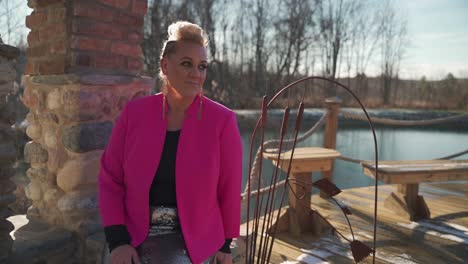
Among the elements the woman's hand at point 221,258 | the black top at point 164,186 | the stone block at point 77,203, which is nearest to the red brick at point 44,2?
the stone block at point 77,203

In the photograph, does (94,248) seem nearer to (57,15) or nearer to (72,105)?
(72,105)

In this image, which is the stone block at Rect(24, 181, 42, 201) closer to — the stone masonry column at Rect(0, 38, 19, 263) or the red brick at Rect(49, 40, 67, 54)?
the stone masonry column at Rect(0, 38, 19, 263)

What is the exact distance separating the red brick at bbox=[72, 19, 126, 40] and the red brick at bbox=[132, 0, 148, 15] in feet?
0.44

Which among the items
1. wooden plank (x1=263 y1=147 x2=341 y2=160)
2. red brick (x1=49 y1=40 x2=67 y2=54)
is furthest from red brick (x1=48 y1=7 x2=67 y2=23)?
wooden plank (x1=263 y1=147 x2=341 y2=160)

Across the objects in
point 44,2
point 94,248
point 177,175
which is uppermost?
point 44,2

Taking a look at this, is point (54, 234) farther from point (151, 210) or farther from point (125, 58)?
point (125, 58)

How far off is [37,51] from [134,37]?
0.50 meters

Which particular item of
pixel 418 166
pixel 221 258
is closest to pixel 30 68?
pixel 221 258

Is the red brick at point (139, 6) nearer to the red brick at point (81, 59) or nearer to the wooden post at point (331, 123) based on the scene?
the red brick at point (81, 59)

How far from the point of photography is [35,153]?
197 cm

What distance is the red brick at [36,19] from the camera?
1872 millimetres

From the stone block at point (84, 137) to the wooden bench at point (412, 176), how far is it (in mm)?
2143

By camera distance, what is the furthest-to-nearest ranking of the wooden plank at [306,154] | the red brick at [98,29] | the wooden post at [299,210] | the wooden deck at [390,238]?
the wooden post at [299,210]
the wooden plank at [306,154]
the wooden deck at [390,238]
the red brick at [98,29]

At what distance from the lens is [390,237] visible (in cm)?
298
